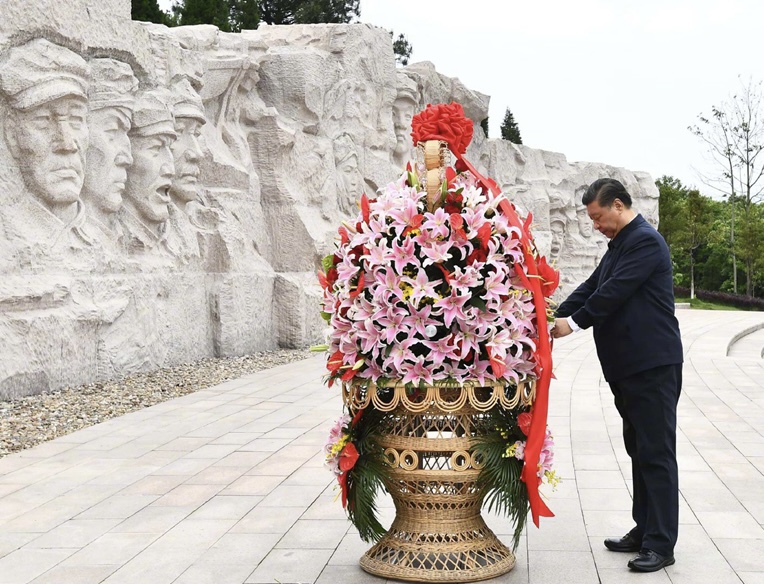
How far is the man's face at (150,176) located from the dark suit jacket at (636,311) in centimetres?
693

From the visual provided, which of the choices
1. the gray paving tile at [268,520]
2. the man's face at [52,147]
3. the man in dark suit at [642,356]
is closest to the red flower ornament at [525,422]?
the man in dark suit at [642,356]

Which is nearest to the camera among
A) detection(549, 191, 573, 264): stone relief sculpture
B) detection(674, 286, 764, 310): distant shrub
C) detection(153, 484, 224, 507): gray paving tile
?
detection(153, 484, 224, 507): gray paving tile

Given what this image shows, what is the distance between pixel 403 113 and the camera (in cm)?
1847

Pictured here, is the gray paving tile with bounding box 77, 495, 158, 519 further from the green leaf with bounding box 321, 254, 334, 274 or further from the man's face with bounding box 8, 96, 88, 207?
the man's face with bounding box 8, 96, 88, 207

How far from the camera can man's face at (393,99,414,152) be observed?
1834 centimetres

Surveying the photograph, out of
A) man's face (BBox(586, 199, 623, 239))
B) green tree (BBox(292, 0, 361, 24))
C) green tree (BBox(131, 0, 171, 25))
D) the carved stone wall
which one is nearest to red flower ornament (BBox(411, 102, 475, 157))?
man's face (BBox(586, 199, 623, 239))

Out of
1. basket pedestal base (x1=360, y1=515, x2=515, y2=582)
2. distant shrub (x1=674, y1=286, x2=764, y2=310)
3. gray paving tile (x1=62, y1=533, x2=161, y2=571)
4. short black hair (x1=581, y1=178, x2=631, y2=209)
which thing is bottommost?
distant shrub (x1=674, y1=286, x2=764, y2=310)

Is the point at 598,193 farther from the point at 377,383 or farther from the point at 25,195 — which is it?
the point at 25,195

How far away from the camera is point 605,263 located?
405 centimetres

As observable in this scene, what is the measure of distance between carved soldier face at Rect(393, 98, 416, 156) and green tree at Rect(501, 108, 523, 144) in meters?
19.4

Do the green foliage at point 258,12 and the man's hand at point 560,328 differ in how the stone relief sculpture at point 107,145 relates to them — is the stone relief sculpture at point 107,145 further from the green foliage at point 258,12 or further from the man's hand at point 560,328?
the green foliage at point 258,12

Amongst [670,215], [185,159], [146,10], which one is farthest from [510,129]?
[185,159]

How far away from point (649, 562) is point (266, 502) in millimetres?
1983

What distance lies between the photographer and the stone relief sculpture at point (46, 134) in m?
7.88
